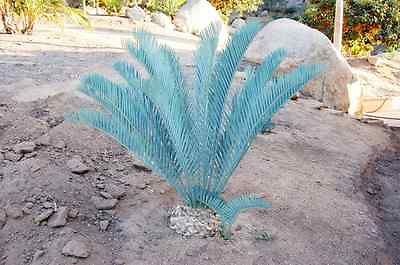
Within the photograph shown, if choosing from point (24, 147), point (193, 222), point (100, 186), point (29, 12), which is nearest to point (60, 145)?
point (24, 147)

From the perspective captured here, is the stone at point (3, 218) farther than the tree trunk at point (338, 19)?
No

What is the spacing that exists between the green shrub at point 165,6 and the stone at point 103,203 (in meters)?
9.25

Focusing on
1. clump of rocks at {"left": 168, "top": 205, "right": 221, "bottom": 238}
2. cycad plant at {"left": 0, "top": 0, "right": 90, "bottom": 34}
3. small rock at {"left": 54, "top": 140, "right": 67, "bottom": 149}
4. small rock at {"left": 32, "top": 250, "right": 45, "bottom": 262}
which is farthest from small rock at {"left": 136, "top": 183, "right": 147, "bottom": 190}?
cycad plant at {"left": 0, "top": 0, "right": 90, "bottom": 34}

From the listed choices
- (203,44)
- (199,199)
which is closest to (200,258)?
(199,199)

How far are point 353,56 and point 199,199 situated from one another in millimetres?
8596

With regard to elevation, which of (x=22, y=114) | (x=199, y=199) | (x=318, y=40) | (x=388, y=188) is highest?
(x=318, y=40)

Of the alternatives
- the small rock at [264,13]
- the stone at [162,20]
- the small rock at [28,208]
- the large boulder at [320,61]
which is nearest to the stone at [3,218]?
the small rock at [28,208]

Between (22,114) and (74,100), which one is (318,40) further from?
(22,114)

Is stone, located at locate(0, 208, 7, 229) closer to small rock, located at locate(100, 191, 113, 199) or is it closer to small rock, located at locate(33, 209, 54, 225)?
small rock, located at locate(33, 209, 54, 225)

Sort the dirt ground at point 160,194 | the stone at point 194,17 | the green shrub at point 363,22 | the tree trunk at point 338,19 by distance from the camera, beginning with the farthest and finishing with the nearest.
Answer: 1. the stone at point 194,17
2. the green shrub at point 363,22
3. the tree trunk at point 338,19
4. the dirt ground at point 160,194

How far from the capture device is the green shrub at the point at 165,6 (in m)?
12.6

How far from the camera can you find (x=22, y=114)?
16.5 ft

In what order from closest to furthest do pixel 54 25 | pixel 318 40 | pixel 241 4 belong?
pixel 318 40, pixel 54 25, pixel 241 4

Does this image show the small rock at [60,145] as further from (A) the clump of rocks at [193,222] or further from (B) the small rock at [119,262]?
(B) the small rock at [119,262]
